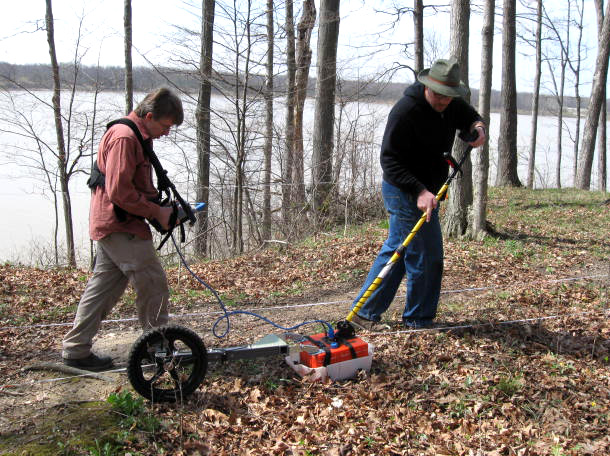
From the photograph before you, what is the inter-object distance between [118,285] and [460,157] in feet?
20.9

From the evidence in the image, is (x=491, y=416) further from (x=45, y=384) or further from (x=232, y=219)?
(x=232, y=219)

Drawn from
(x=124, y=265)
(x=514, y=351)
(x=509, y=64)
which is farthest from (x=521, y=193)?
(x=124, y=265)

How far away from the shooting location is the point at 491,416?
376cm

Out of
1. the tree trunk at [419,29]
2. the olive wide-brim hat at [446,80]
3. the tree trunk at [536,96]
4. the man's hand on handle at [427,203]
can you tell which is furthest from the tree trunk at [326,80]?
the tree trunk at [536,96]

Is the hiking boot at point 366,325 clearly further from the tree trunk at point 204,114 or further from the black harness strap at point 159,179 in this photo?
the tree trunk at point 204,114

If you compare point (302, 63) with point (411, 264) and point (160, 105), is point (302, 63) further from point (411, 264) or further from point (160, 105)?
point (160, 105)

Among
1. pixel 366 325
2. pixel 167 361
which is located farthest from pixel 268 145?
pixel 167 361

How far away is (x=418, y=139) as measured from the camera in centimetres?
452

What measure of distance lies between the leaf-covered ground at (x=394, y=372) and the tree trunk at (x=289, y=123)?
15.2ft

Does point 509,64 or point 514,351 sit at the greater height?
point 509,64

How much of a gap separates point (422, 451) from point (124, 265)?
2406 mm

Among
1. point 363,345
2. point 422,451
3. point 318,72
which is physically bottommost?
point 422,451

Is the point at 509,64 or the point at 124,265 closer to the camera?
the point at 124,265

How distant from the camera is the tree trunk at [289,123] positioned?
485 inches
